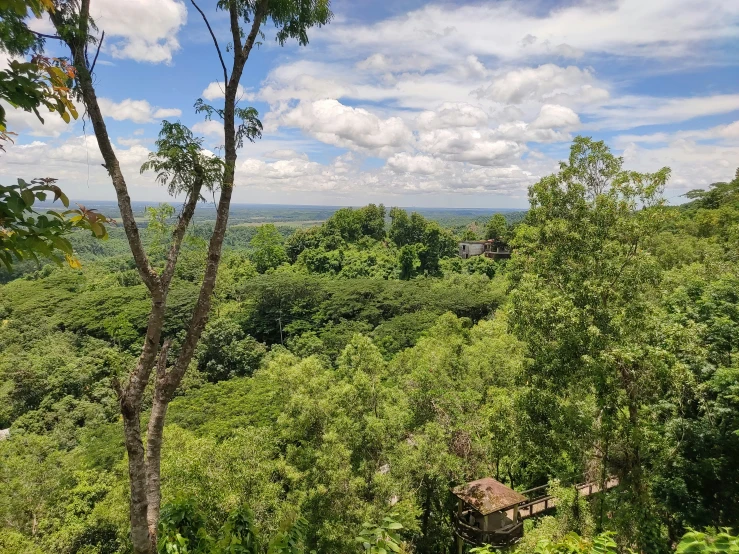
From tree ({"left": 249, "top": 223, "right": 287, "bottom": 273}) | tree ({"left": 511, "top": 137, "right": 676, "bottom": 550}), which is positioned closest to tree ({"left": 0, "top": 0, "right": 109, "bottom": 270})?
tree ({"left": 511, "top": 137, "right": 676, "bottom": 550})

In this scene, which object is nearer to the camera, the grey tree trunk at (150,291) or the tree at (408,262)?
the grey tree trunk at (150,291)

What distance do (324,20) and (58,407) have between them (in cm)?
2390

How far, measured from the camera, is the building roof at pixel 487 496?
922cm

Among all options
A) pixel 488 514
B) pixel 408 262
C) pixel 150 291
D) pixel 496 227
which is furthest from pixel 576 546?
pixel 496 227

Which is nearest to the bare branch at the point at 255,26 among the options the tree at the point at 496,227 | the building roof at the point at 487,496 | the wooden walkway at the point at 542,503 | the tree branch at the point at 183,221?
the tree branch at the point at 183,221

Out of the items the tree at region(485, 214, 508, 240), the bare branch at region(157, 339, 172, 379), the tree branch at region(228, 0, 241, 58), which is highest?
the tree branch at region(228, 0, 241, 58)

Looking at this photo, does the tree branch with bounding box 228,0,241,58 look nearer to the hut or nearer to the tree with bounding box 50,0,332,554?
the tree with bounding box 50,0,332,554

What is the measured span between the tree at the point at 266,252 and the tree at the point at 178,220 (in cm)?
4202

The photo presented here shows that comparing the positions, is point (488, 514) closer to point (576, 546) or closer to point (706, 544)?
point (576, 546)

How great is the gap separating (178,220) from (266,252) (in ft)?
141

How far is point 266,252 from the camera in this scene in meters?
46.5

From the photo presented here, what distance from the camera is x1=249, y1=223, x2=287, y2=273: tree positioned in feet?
151

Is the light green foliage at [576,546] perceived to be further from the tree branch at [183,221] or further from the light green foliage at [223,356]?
the light green foliage at [223,356]

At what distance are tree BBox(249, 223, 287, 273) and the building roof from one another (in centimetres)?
3855
